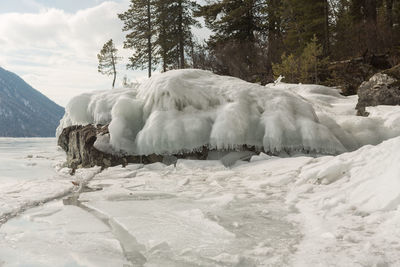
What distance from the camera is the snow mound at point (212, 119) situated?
4816mm

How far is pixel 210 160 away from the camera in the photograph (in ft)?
16.1

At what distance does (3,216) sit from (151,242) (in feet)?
4.72

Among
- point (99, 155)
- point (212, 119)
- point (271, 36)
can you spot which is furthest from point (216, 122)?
point (271, 36)

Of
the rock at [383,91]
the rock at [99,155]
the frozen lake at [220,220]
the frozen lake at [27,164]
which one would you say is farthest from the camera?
the rock at [383,91]

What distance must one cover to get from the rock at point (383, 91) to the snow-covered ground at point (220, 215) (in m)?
2.41

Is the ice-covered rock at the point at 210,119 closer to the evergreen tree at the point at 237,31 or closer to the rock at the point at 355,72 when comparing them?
the rock at the point at 355,72

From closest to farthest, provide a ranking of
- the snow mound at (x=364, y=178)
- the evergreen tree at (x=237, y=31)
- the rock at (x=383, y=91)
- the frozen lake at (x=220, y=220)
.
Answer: the frozen lake at (x=220, y=220) → the snow mound at (x=364, y=178) → the rock at (x=383, y=91) → the evergreen tree at (x=237, y=31)

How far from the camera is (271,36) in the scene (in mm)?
14336

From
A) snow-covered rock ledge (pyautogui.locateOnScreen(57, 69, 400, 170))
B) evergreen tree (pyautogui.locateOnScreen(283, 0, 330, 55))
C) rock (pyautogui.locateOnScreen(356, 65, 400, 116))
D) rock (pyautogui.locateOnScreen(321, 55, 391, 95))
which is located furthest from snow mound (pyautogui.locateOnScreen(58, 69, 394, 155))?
evergreen tree (pyautogui.locateOnScreen(283, 0, 330, 55))

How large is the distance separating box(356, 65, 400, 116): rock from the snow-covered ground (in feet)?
7.92

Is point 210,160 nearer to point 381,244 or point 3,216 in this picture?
point 3,216

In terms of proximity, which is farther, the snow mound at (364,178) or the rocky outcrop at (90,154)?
the rocky outcrop at (90,154)

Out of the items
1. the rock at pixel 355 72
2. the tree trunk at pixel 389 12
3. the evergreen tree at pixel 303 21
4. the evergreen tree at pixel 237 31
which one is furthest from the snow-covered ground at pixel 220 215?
the tree trunk at pixel 389 12

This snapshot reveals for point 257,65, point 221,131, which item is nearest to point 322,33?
point 257,65
